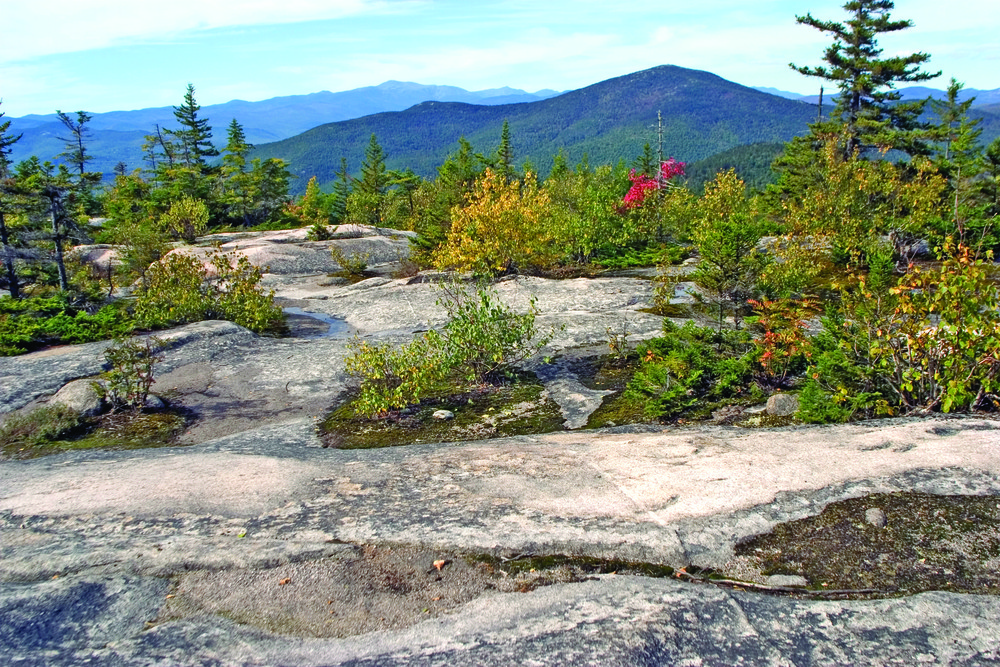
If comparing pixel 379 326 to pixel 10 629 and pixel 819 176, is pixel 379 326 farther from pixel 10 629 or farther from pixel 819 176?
pixel 819 176

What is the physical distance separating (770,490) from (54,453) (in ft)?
28.1

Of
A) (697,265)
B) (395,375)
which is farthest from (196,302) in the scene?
(697,265)

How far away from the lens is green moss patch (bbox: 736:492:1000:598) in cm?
464

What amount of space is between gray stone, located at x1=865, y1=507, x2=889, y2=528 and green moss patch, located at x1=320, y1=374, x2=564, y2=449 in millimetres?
4134

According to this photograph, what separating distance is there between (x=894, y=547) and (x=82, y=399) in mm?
10473

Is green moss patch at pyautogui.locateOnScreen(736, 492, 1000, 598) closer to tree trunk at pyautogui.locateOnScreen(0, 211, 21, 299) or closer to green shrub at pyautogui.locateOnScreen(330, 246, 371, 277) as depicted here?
tree trunk at pyautogui.locateOnScreen(0, 211, 21, 299)

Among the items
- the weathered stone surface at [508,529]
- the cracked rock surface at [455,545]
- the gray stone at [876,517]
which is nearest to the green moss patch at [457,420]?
the cracked rock surface at [455,545]

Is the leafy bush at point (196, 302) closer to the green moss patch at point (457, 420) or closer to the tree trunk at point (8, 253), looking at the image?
the tree trunk at point (8, 253)

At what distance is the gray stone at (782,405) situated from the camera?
8320 mm

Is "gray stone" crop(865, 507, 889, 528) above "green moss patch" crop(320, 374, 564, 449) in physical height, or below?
above

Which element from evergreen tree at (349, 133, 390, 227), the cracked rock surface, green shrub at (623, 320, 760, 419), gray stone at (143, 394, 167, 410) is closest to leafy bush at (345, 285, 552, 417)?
the cracked rock surface

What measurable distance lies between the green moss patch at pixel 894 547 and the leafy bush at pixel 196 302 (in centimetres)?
1272

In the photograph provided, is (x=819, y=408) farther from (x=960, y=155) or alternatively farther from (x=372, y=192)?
(x=372, y=192)

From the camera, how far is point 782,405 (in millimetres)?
8414
